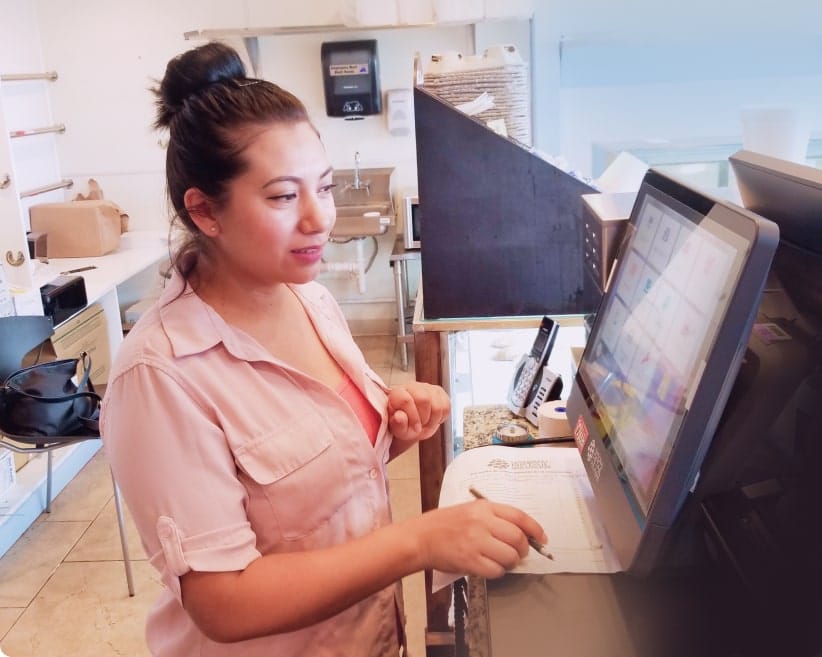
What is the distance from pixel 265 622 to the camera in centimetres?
86

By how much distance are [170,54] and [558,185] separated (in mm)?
3638

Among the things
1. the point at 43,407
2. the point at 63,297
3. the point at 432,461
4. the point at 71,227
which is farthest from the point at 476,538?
the point at 71,227

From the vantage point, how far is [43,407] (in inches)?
92.3

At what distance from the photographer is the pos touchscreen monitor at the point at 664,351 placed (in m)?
0.63

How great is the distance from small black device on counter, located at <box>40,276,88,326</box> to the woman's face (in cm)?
241

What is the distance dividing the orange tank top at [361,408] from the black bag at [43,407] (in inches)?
60.4

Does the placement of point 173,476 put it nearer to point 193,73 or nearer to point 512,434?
point 193,73

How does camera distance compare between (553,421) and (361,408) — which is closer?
(361,408)

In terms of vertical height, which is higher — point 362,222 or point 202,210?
point 202,210

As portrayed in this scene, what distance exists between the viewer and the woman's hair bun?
1010mm

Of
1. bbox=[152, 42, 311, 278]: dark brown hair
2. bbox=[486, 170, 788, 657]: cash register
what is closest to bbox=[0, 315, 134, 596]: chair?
bbox=[152, 42, 311, 278]: dark brown hair

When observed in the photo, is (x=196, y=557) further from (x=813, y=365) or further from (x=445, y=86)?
(x=445, y=86)

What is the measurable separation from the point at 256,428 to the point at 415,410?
0.31 meters

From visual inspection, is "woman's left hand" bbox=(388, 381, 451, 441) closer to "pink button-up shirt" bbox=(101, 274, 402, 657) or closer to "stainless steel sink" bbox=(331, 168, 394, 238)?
"pink button-up shirt" bbox=(101, 274, 402, 657)
